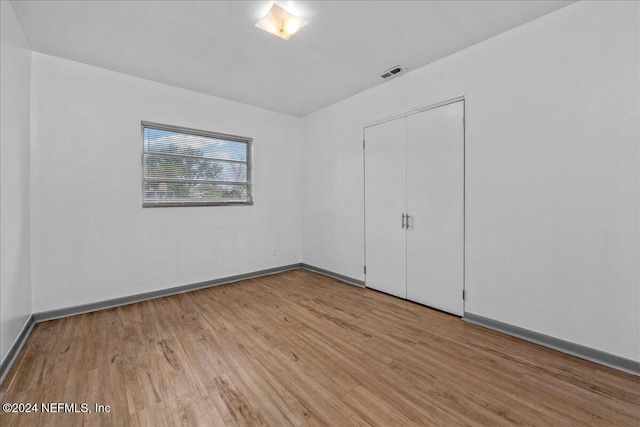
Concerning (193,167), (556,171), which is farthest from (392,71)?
(193,167)

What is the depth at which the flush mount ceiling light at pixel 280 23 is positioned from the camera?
2229mm

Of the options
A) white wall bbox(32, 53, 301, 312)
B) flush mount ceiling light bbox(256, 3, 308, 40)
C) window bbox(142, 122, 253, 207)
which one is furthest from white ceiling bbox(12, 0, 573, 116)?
window bbox(142, 122, 253, 207)

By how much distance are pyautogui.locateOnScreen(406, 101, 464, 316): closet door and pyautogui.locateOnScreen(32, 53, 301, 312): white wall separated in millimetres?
2655

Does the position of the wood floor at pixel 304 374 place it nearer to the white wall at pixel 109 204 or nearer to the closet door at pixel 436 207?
the closet door at pixel 436 207

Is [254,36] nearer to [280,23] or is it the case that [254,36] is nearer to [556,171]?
[280,23]

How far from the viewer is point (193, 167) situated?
3.90 meters

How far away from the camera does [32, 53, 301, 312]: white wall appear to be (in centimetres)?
284

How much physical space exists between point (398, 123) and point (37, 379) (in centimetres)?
414

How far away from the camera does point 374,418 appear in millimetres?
1528

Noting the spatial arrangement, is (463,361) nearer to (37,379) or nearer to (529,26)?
(529,26)

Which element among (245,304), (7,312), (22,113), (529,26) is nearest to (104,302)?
(7,312)

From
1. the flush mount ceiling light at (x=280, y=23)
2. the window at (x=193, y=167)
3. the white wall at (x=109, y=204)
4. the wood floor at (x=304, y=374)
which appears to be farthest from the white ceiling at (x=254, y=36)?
the wood floor at (x=304, y=374)

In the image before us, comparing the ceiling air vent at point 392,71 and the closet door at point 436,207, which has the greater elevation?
the ceiling air vent at point 392,71

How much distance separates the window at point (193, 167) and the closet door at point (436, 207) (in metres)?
2.66
